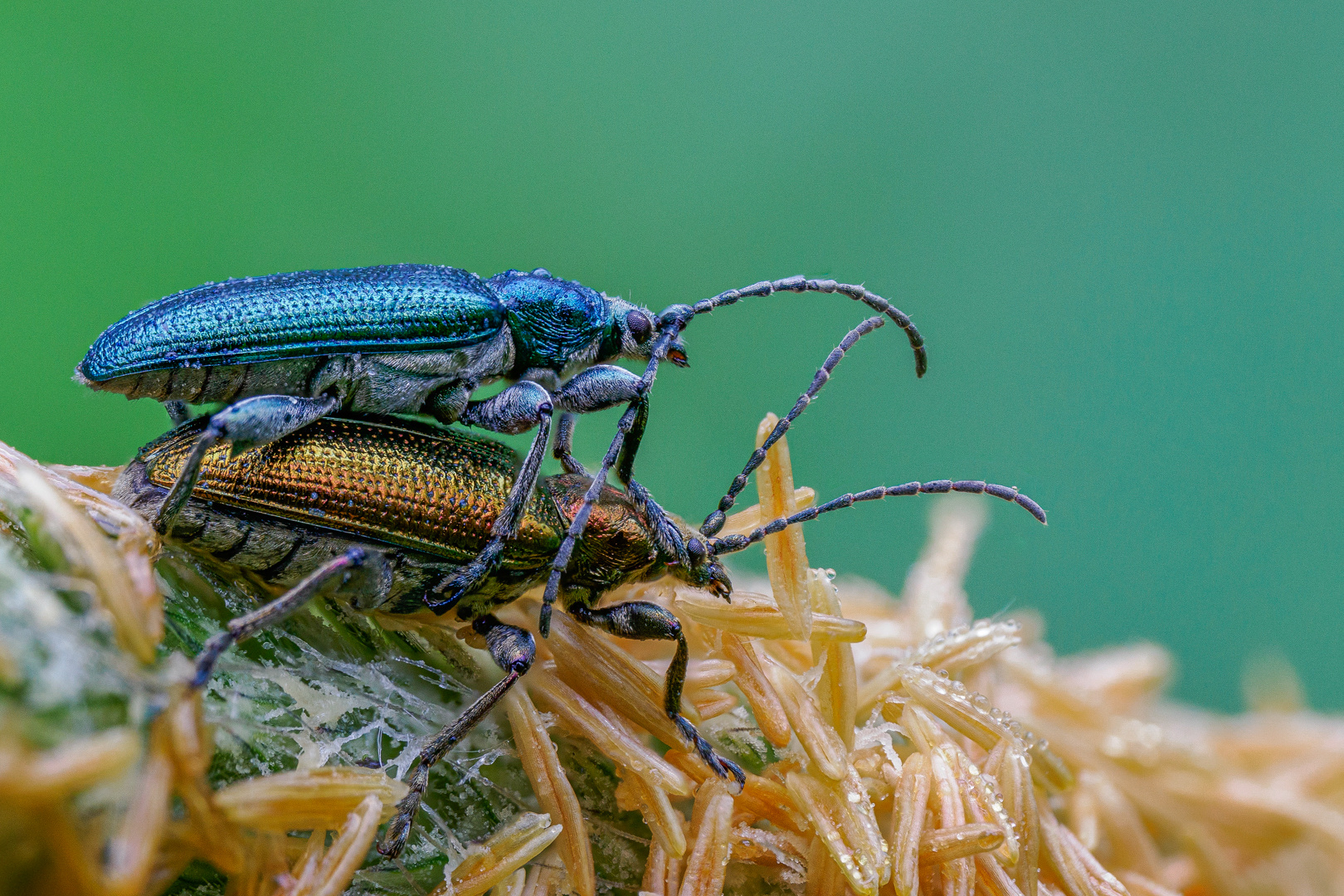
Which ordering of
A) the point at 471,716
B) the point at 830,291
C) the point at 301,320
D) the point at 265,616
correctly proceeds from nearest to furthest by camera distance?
the point at 265,616 < the point at 471,716 < the point at 301,320 < the point at 830,291

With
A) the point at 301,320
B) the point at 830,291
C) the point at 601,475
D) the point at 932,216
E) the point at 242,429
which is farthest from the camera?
the point at 932,216

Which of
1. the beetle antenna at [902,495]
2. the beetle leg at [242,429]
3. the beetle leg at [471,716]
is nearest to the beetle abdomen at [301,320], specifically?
the beetle leg at [242,429]

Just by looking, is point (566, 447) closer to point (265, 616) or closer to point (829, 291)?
point (829, 291)

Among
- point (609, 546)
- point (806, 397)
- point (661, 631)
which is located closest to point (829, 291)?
point (806, 397)

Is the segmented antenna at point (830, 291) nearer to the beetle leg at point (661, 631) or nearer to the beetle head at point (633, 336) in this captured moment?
the beetle head at point (633, 336)

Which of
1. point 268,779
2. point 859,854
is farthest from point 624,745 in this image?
point 268,779

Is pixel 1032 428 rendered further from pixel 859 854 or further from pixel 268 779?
pixel 268 779

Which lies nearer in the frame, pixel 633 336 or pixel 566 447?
pixel 566 447

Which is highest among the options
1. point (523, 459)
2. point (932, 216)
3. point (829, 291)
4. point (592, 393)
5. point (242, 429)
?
point (932, 216)
